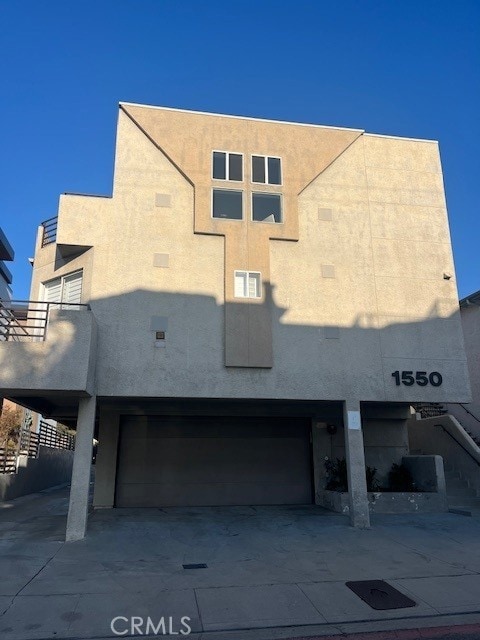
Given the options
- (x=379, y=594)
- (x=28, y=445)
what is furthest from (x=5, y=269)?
(x=379, y=594)

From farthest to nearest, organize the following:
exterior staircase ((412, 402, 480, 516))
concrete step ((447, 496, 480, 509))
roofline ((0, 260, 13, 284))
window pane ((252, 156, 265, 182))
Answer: roofline ((0, 260, 13, 284)) → concrete step ((447, 496, 480, 509)) → exterior staircase ((412, 402, 480, 516)) → window pane ((252, 156, 265, 182))

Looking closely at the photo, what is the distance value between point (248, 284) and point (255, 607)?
26.6 ft

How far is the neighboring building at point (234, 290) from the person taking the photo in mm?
12000

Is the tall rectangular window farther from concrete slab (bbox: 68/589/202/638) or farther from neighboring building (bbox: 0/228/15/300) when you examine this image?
neighboring building (bbox: 0/228/15/300)

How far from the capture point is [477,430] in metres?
18.6

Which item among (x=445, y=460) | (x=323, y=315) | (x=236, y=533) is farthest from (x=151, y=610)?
(x=445, y=460)

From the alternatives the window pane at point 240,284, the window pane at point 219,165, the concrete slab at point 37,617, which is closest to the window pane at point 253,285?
the window pane at point 240,284

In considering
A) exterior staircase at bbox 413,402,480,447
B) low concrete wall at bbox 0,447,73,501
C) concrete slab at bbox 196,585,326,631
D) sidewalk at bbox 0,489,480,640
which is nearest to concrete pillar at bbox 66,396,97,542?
sidewalk at bbox 0,489,480,640

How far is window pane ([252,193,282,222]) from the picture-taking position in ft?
44.5

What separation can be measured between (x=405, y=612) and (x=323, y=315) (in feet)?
25.8

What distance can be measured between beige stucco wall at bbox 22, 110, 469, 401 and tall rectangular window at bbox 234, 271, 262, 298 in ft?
0.74

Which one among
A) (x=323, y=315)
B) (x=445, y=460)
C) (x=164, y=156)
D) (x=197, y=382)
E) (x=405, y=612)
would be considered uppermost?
(x=164, y=156)

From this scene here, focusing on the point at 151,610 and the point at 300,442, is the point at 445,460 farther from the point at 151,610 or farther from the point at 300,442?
the point at 151,610

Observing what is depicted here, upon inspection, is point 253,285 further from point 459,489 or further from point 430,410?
point 430,410
